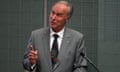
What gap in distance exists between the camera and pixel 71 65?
11.5 ft

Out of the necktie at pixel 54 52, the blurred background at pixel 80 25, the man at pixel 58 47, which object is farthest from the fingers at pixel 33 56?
the blurred background at pixel 80 25

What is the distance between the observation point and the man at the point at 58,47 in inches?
137

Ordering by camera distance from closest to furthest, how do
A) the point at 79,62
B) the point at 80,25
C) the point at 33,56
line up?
the point at 33,56 < the point at 79,62 < the point at 80,25

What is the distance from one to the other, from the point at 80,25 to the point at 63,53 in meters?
2.49

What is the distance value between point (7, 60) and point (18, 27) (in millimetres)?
554

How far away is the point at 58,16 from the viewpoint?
351cm

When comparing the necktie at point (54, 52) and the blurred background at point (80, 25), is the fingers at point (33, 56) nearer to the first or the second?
the necktie at point (54, 52)

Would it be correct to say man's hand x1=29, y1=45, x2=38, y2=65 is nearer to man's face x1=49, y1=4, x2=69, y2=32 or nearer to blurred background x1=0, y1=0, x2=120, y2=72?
man's face x1=49, y1=4, x2=69, y2=32

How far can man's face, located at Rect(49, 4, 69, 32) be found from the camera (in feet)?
11.4

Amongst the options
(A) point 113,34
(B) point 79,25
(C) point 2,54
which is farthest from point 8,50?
(A) point 113,34

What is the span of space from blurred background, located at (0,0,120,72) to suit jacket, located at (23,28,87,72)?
234cm

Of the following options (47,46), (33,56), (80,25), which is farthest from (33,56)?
(80,25)

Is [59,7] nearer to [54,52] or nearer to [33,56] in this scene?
[54,52]

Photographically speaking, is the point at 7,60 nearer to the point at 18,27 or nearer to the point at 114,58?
the point at 18,27
